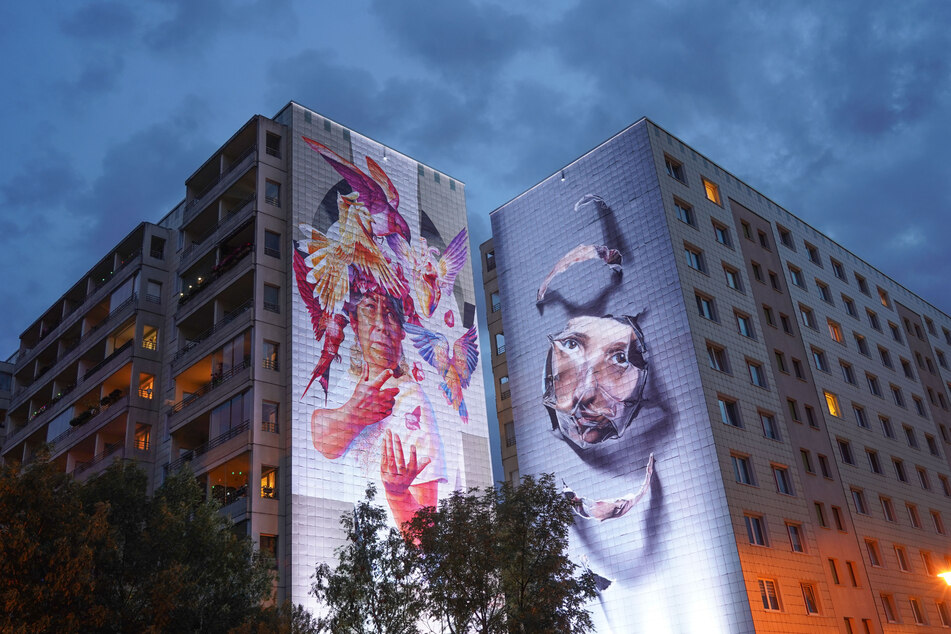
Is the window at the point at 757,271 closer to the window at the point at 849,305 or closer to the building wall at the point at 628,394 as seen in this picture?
the building wall at the point at 628,394

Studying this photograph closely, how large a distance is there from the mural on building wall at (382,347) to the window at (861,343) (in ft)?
114

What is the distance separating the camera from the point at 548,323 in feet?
227

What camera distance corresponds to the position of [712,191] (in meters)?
69.9

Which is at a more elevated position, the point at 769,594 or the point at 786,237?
the point at 786,237

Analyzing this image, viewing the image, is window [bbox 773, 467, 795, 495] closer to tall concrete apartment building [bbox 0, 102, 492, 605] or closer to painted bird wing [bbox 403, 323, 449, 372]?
tall concrete apartment building [bbox 0, 102, 492, 605]

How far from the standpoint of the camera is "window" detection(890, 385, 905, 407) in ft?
258

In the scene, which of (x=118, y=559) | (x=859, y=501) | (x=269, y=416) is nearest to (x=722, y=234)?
(x=859, y=501)

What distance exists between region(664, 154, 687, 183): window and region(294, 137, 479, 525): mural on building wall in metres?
19.1

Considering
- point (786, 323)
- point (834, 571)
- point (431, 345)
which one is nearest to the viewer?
point (834, 571)

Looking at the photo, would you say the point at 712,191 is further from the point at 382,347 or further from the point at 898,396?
the point at 382,347

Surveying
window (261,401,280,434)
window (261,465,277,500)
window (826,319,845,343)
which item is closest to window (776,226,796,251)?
window (826,319,845,343)

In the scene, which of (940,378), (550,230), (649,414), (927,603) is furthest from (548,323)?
(940,378)

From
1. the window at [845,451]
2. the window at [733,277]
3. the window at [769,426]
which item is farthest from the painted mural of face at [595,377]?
the window at [845,451]

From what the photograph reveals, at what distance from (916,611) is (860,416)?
15.8 meters
